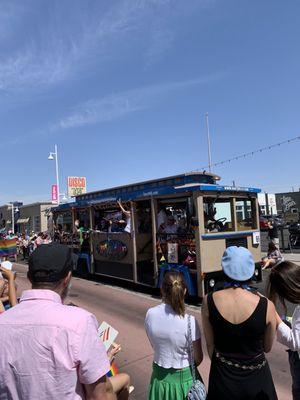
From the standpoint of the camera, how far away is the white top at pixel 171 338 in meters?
3.00

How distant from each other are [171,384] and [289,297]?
3.61 feet

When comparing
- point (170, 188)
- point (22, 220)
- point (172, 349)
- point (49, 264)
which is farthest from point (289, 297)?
point (22, 220)

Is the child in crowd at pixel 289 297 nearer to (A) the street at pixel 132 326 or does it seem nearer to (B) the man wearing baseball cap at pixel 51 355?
(B) the man wearing baseball cap at pixel 51 355

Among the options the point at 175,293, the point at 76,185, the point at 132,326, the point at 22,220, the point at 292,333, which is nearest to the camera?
→ the point at 292,333

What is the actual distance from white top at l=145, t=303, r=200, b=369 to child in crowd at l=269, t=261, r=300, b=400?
24.7 inches

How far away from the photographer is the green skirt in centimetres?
297

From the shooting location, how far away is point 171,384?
3000 mm

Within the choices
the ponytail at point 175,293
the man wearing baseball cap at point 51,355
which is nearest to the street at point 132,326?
the ponytail at point 175,293

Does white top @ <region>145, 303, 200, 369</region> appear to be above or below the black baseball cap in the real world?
below

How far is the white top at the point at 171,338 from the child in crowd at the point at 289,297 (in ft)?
2.06

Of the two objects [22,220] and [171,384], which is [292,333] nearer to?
[171,384]

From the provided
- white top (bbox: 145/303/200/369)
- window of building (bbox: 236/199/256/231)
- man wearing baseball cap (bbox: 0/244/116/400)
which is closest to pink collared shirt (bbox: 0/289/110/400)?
man wearing baseball cap (bbox: 0/244/116/400)

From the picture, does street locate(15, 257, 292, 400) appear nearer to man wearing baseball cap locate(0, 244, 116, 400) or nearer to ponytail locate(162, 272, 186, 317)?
ponytail locate(162, 272, 186, 317)

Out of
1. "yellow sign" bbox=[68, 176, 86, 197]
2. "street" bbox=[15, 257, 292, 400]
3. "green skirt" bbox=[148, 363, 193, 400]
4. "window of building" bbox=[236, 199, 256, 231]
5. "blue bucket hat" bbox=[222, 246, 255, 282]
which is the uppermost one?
"yellow sign" bbox=[68, 176, 86, 197]
